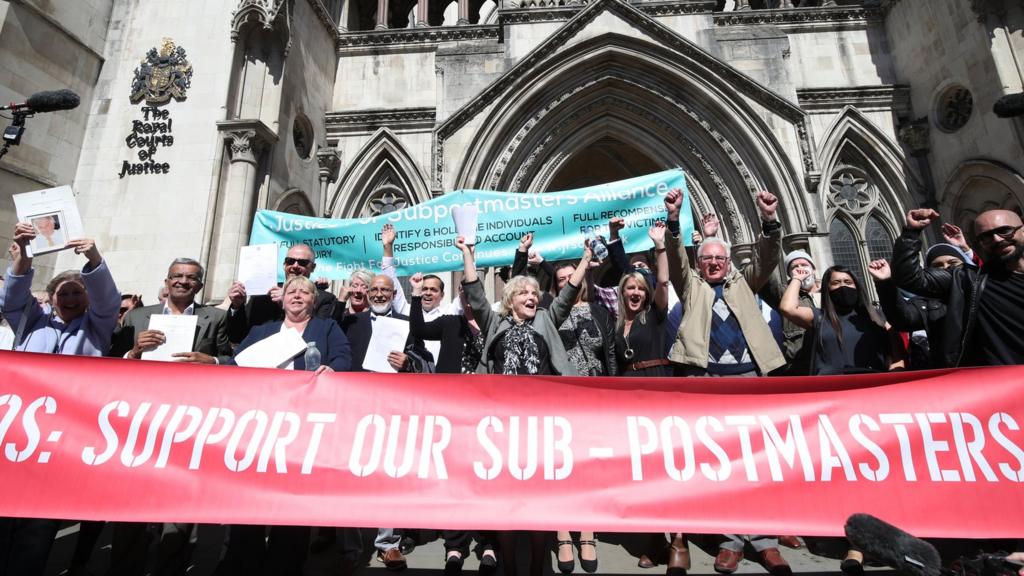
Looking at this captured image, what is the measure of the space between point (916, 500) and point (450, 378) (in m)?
2.66

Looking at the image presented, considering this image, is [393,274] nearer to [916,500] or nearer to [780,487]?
[780,487]

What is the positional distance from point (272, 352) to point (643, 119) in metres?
12.2

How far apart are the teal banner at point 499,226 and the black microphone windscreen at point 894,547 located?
560 cm

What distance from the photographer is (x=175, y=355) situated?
3457 mm

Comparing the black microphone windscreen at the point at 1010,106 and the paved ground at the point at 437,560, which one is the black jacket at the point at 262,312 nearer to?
the paved ground at the point at 437,560

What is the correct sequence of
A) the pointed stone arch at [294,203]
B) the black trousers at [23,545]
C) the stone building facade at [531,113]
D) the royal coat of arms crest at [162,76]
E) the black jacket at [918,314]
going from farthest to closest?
the pointed stone arch at [294,203] < the royal coat of arms crest at [162,76] < the stone building facade at [531,113] < the black jacket at [918,314] < the black trousers at [23,545]

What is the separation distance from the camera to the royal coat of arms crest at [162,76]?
382 inches

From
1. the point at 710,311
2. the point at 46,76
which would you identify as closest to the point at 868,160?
the point at 710,311

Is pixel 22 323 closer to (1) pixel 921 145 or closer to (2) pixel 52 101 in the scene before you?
(2) pixel 52 101

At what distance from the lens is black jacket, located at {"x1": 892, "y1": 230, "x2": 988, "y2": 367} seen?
3104 mm

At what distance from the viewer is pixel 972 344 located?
3166 millimetres

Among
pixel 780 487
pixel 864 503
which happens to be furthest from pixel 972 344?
pixel 780 487

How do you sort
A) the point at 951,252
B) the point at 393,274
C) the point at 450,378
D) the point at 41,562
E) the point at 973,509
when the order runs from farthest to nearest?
the point at 393,274, the point at 951,252, the point at 450,378, the point at 41,562, the point at 973,509

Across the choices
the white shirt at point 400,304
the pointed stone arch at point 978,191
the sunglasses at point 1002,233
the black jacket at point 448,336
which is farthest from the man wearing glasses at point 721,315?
the pointed stone arch at point 978,191
